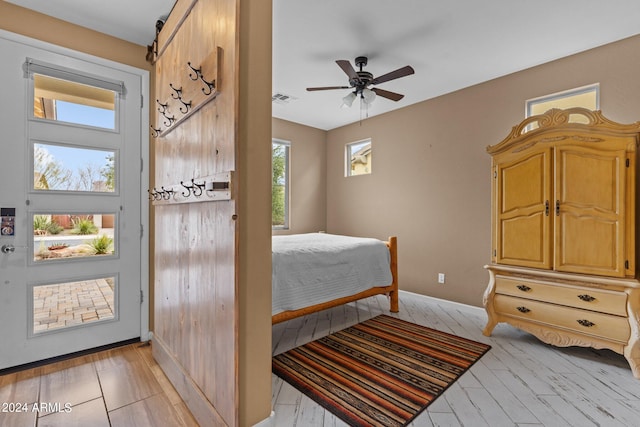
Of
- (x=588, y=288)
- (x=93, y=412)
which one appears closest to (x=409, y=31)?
(x=588, y=288)

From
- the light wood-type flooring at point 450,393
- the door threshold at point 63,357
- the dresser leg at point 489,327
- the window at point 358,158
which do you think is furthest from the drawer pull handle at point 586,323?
the door threshold at point 63,357

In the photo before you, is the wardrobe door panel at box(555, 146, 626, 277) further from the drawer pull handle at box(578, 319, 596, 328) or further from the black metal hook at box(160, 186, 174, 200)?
the black metal hook at box(160, 186, 174, 200)

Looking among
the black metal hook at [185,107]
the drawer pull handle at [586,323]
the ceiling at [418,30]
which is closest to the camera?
the black metal hook at [185,107]

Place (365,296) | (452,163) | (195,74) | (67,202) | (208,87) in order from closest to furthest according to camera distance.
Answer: (208,87), (195,74), (67,202), (365,296), (452,163)

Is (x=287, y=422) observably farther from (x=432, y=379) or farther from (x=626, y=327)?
(x=626, y=327)

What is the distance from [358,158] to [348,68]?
256 cm

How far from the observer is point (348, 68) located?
2658 millimetres

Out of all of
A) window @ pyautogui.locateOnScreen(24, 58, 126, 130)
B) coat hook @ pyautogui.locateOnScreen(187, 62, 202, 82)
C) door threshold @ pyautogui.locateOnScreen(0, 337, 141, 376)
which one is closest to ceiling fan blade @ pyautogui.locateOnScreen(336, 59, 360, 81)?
coat hook @ pyautogui.locateOnScreen(187, 62, 202, 82)

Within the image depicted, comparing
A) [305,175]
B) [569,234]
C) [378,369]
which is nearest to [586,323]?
[569,234]

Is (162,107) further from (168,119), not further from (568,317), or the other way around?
(568,317)

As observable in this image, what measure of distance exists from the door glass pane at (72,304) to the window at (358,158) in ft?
12.2

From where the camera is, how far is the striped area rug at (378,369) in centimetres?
184

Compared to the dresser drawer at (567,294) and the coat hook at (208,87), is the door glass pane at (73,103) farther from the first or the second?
the dresser drawer at (567,294)

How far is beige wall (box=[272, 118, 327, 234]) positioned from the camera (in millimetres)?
5102
